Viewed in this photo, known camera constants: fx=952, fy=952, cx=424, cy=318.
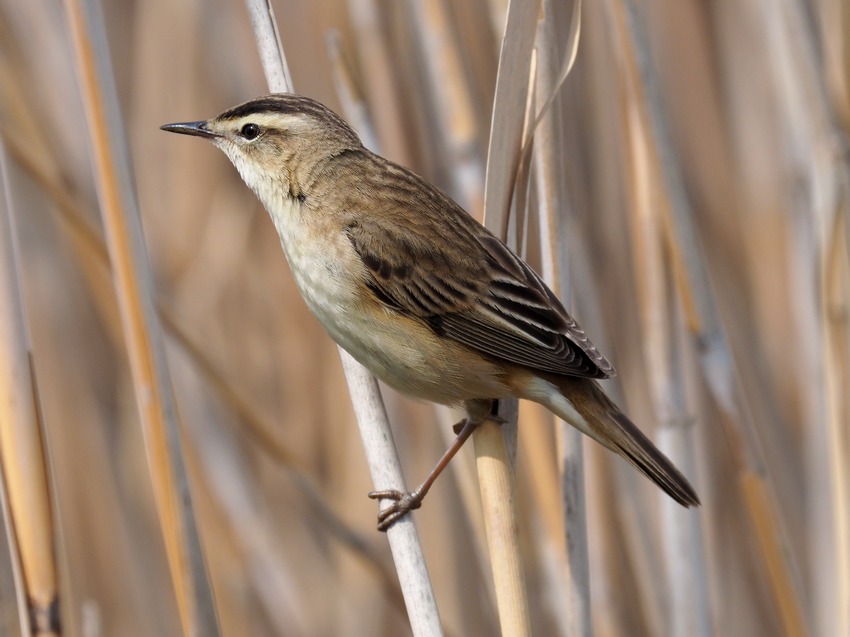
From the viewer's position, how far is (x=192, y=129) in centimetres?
242

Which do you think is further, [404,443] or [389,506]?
[404,443]

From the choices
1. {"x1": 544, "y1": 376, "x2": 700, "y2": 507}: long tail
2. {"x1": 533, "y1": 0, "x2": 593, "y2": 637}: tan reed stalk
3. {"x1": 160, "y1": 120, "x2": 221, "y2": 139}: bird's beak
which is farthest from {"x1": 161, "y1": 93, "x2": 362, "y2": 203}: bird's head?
{"x1": 544, "y1": 376, "x2": 700, "y2": 507}: long tail

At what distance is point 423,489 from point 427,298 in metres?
0.45

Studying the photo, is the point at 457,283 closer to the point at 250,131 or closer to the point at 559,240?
the point at 559,240

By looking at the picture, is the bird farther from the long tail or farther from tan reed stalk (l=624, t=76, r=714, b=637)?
tan reed stalk (l=624, t=76, r=714, b=637)

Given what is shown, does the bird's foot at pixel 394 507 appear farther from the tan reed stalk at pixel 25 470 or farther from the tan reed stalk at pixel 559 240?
the tan reed stalk at pixel 25 470

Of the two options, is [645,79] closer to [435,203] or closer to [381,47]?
[435,203]

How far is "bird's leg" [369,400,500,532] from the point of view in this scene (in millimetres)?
1901

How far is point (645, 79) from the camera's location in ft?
7.70

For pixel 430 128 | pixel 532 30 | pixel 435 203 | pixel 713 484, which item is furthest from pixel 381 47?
pixel 713 484

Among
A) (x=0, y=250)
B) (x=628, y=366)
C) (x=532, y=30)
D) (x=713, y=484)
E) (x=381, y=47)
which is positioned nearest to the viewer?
(x=0, y=250)

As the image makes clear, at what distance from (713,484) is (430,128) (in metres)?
1.74

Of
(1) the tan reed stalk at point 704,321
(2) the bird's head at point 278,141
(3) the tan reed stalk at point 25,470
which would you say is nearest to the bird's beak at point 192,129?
(2) the bird's head at point 278,141

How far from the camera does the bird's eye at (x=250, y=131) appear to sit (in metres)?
2.43
